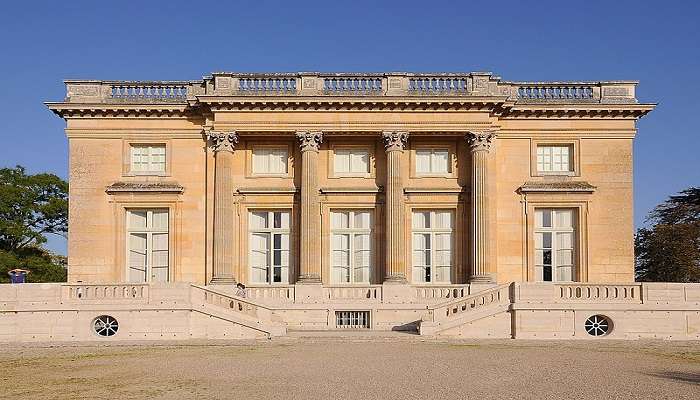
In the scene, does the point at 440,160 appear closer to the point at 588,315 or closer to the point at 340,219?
the point at 340,219

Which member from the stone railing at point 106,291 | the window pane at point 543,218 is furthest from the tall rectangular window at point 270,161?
the window pane at point 543,218

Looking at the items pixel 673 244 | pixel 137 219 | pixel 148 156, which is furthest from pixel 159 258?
pixel 673 244

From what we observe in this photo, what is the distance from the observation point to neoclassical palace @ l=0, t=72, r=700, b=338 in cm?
2933

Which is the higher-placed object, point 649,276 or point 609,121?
point 609,121

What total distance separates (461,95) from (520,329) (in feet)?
29.2

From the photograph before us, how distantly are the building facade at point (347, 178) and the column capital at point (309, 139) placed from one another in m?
0.04

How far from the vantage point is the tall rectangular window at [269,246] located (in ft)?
98.8

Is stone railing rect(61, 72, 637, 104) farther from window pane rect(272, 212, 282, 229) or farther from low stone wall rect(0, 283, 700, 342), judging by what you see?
low stone wall rect(0, 283, 700, 342)

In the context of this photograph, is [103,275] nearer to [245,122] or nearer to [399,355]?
[245,122]

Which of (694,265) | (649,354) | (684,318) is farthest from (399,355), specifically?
(694,265)

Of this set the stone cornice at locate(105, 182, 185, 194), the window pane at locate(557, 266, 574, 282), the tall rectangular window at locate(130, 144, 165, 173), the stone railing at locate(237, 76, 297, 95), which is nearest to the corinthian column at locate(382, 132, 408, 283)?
the stone railing at locate(237, 76, 297, 95)

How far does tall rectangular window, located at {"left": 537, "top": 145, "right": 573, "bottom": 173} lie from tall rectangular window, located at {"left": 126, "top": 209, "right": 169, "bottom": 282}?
542 inches

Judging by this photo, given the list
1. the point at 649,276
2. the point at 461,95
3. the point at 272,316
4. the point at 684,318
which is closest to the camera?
the point at 684,318

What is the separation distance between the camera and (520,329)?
2428 cm
